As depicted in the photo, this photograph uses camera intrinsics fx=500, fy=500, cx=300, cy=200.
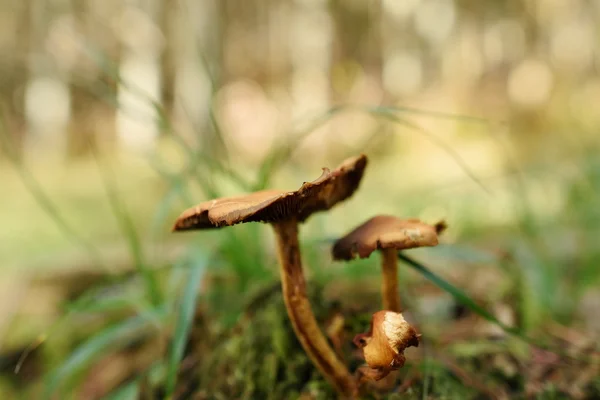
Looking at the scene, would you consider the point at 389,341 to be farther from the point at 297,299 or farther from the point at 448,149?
the point at 448,149

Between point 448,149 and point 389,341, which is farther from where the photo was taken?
point 448,149

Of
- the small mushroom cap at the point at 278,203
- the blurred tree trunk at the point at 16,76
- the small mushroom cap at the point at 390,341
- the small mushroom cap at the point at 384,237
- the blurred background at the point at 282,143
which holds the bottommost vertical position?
the small mushroom cap at the point at 390,341

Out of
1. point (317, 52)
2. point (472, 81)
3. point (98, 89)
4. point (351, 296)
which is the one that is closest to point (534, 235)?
point (351, 296)

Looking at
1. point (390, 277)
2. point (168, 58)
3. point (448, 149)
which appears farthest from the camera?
point (168, 58)

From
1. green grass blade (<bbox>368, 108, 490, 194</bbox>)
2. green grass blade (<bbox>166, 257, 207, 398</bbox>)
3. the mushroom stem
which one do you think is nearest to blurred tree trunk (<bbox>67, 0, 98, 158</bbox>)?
green grass blade (<bbox>166, 257, 207, 398</bbox>)

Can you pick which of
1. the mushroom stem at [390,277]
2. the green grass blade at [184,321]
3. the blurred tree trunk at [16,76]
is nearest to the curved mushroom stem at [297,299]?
the mushroom stem at [390,277]

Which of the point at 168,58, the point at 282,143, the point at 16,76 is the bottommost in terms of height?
the point at 282,143

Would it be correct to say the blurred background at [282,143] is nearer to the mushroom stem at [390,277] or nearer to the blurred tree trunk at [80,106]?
the blurred tree trunk at [80,106]

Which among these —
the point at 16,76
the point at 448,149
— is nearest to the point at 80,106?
the point at 16,76
